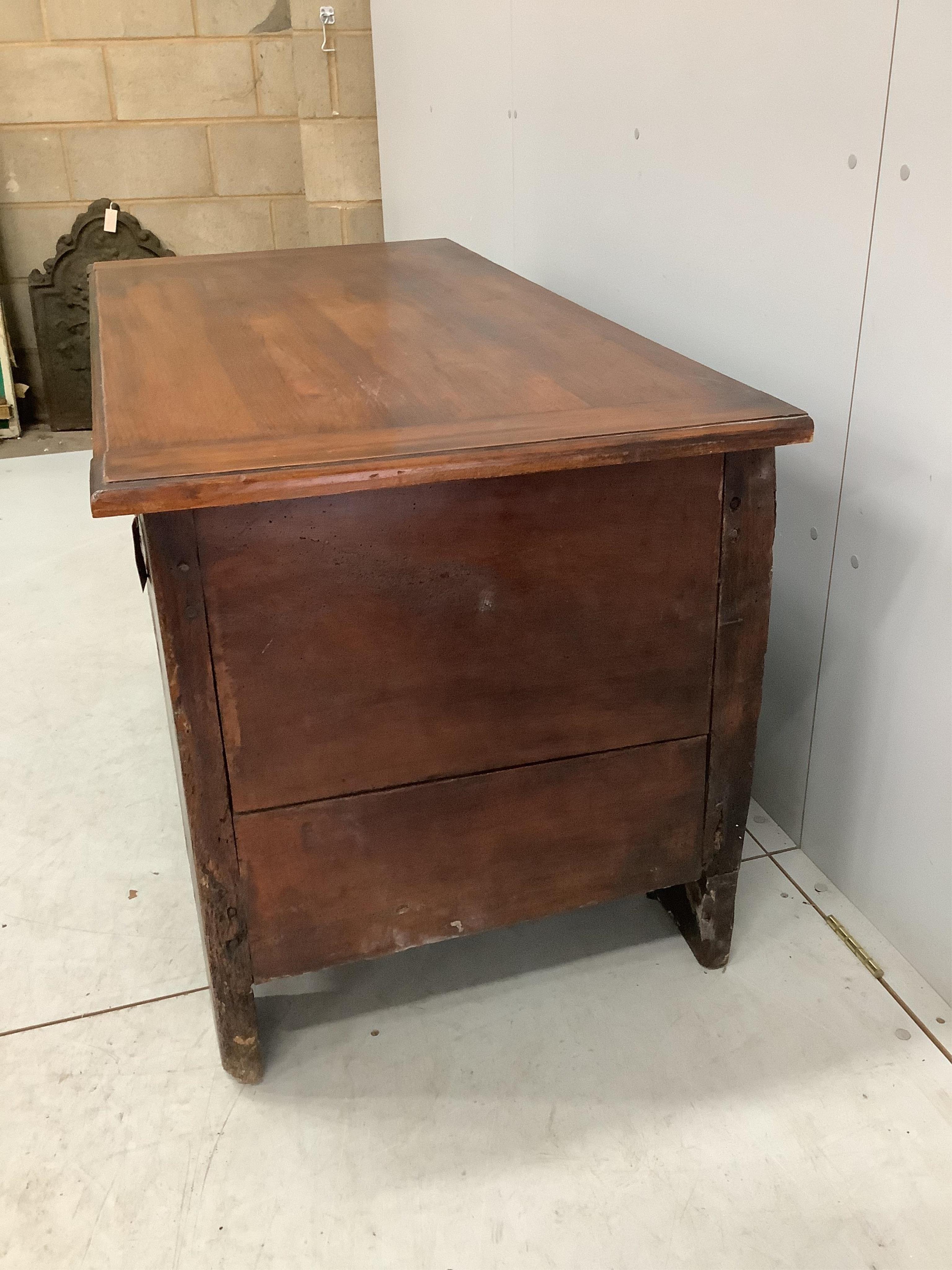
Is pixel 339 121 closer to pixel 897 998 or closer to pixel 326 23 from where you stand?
pixel 326 23

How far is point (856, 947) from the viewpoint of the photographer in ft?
4.35

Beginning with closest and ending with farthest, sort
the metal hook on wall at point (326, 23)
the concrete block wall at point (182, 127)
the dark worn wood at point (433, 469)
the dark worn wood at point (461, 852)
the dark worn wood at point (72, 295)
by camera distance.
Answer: the dark worn wood at point (433, 469) < the dark worn wood at point (461, 852) < the metal hook on wall at point (326, 23) < the concrete block wall at point (182, 127) < the dark worn wood at point (72, 295)

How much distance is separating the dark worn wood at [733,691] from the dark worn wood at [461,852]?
3cm

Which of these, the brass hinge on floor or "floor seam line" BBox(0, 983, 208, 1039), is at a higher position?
the brass hinge on floor

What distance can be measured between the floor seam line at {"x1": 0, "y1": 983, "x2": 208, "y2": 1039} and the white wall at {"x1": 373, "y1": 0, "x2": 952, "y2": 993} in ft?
2.77

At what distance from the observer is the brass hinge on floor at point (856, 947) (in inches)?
50.8

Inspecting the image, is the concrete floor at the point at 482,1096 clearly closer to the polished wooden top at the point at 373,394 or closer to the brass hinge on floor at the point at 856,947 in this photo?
the brass hinge on floor at the point at 856,947

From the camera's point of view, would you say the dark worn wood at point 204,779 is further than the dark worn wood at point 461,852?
No

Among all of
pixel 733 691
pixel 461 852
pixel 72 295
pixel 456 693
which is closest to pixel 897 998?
pixel 733 691

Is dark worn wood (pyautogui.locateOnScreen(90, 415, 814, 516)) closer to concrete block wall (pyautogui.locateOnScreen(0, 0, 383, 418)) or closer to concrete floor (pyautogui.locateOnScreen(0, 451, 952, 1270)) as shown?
concrete floor (pyautogui.locateOnScreen(0, 451, 952, 1270))

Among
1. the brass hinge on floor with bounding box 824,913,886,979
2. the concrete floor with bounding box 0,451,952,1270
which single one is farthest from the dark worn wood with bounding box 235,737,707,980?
the brass hinge on floor with bounding box 824,913,886,979

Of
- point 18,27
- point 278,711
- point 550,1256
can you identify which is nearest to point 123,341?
point 278,711

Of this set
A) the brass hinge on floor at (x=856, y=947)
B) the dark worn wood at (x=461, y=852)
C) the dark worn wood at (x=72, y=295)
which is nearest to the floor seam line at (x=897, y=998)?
the brass hinge on floor at (x=856, y=947)

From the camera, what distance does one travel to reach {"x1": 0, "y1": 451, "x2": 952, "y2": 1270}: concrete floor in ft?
3.27
